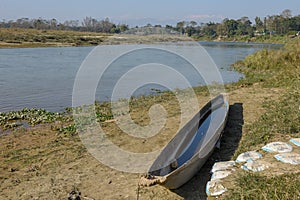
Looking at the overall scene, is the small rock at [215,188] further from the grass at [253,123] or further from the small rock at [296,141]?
the small rock at [296,141]

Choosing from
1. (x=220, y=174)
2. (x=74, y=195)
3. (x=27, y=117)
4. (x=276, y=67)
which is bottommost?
(x=74, y=195)

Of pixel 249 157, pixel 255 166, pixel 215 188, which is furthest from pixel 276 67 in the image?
pixel 215 188

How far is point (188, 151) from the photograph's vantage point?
5.28 m

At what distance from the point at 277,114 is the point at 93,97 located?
696 cm

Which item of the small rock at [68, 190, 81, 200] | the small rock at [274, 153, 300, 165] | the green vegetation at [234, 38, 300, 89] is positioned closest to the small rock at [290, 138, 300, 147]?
the small rock at [274, 153, 300, 165]

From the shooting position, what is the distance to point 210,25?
112 metres

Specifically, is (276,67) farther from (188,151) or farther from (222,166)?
(222,166)

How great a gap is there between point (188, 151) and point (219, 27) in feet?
326

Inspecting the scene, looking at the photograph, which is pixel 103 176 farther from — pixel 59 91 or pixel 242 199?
pixel 59 91

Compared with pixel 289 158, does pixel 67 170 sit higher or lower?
lower

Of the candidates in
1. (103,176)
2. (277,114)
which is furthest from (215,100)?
(103,176)

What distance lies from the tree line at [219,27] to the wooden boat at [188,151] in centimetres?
6093

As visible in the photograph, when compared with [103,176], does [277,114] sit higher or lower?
higher

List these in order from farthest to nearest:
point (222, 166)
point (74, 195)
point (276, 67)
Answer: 1. point (276, 67)
2. point (222, 166)
3. point (74, 195)
